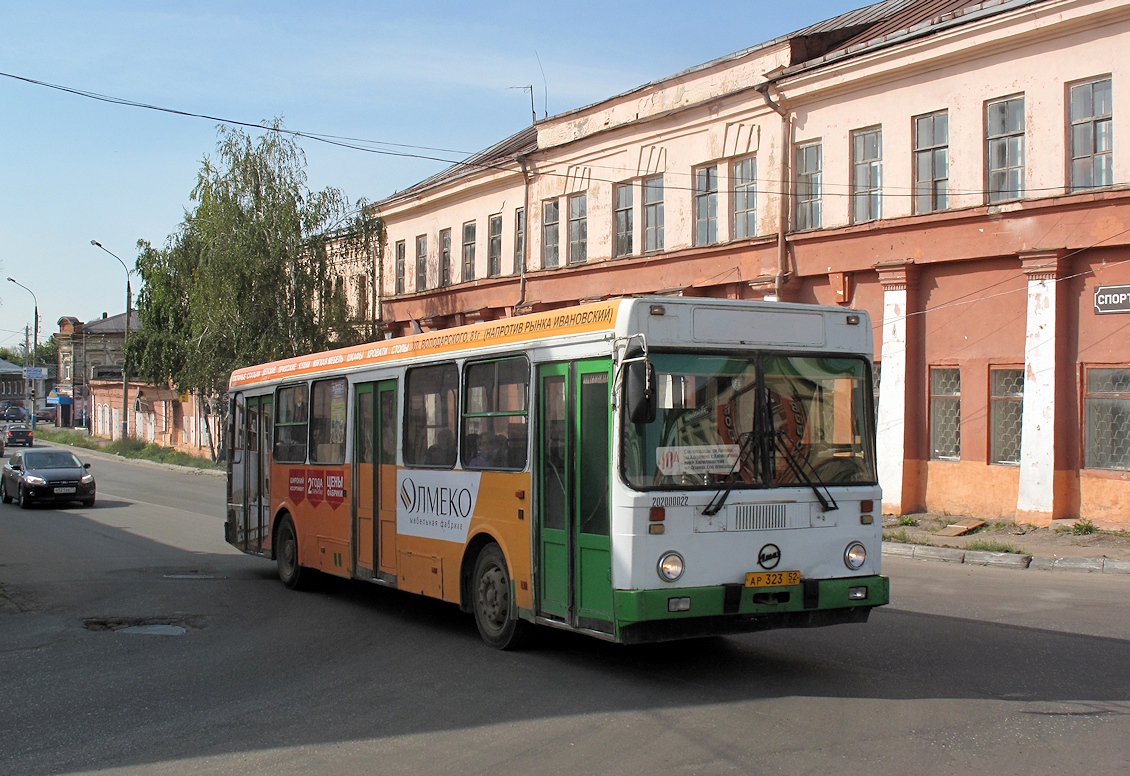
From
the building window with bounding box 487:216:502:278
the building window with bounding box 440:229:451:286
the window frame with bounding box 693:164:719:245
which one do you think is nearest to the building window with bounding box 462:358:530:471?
the window frame with bounding box 693:164:719:245

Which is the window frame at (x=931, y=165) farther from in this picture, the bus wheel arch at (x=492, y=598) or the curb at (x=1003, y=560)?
the bus wheel arch at (x=492, y=598)

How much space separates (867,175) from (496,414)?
15.5 meters

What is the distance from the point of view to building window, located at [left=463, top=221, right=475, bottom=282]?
35.3 metres

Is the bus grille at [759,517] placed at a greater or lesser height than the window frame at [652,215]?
lesser

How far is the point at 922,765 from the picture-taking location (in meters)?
5.87

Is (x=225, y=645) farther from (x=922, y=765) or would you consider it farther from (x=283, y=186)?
(x=283, y=186)

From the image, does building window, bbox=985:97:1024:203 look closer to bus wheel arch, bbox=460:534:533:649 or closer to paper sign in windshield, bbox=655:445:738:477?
bus wheel arch, bbox=460:534:533:649

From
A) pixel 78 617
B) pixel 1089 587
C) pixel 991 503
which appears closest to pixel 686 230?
pixel 991 503

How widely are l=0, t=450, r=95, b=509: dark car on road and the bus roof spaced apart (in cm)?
1549

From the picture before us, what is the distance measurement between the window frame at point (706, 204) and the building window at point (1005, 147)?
6.78 m

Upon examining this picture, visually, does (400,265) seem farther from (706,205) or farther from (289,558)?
(289,558)

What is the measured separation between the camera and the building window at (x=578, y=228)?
30234mm

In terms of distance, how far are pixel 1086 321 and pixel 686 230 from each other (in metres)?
9.93

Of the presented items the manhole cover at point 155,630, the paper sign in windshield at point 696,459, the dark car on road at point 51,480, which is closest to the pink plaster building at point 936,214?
the paper sign in windshield at point 696,459
